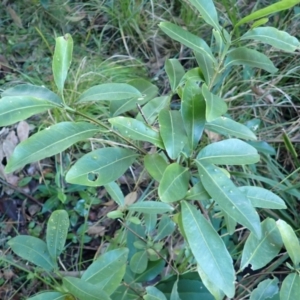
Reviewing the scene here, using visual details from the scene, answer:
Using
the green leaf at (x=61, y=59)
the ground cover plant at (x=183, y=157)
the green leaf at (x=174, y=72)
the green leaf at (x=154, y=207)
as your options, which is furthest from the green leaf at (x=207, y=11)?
the green leaf at (x=154, y=207)

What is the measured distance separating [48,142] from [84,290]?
Answer: 0.28 meters

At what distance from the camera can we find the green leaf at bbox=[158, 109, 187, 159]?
0.71m

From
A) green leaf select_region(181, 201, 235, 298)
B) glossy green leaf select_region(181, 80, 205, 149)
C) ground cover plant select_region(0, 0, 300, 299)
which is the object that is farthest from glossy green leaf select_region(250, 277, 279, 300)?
glossy green leaf select_region(181, 80, 205, 149)

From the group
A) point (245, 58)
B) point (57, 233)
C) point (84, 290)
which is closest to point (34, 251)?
point (57, 233)

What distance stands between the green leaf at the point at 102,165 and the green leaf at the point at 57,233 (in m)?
0.21

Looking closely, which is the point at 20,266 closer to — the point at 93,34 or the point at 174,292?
the point at 174,292

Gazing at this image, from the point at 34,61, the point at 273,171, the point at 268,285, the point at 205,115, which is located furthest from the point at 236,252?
the point at 34,61

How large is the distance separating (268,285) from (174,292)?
0.18 m

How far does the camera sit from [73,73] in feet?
6.46

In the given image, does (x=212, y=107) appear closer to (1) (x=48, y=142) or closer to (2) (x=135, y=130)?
(2) (x=135, y=130)

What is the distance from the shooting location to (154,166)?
0.77 metres

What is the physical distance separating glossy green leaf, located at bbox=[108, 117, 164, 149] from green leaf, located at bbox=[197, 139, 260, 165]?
0.07 metres

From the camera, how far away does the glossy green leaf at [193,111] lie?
723mm

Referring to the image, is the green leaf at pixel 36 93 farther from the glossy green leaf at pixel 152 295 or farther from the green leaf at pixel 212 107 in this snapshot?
the glossy green leaf at pixel 152 295
